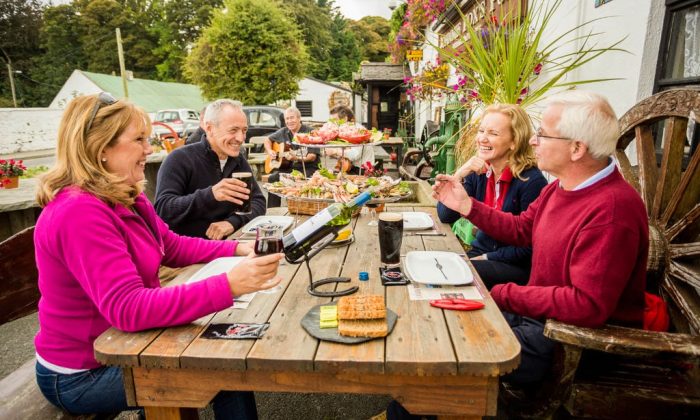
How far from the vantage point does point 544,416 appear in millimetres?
1704

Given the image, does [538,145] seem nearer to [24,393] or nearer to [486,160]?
[486,160]

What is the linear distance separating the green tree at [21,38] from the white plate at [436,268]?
4960 centimetres

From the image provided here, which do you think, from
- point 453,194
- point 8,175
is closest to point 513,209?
point 453,194

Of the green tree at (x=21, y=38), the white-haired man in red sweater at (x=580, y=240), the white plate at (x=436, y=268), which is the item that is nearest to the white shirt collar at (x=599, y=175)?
the white-haired man in red sweater at (x=580, y=240)

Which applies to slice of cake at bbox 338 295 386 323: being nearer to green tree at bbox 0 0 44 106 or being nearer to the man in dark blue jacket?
the man in dark blue jacket

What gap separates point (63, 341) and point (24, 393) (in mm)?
Answer: 427

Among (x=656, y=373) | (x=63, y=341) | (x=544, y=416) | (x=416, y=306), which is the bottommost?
(x=544, y=416)

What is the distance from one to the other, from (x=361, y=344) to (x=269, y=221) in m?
1.72

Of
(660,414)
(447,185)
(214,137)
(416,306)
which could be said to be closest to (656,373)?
(660,414)

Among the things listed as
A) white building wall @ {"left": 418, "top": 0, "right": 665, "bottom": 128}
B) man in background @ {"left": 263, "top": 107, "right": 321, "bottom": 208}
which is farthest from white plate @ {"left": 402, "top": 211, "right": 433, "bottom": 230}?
man in background @ {"left": 263, "top": 107, "right": 321, "bottom": 208}

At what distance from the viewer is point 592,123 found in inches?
71.6

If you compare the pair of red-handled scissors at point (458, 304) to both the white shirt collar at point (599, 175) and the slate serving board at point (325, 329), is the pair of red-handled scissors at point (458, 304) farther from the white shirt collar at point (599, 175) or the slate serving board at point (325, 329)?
the white shirt collar at point (599, 175)

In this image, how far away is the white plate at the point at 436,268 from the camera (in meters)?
1.79

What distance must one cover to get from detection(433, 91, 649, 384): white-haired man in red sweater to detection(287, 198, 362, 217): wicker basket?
1.35 metres
